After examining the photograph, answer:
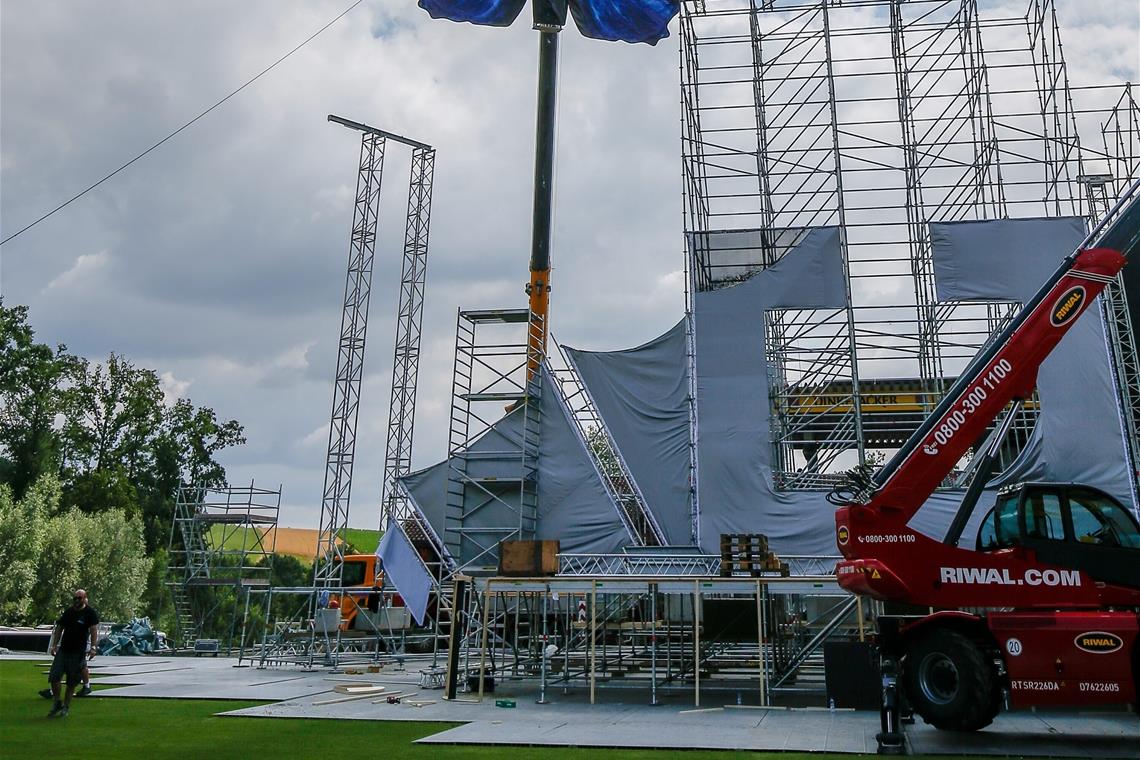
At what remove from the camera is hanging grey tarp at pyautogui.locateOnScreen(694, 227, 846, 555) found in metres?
21.2

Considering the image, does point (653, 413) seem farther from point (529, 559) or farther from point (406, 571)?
point (529, 559)

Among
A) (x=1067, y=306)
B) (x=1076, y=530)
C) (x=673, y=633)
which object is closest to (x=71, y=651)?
(x=673, y=633)

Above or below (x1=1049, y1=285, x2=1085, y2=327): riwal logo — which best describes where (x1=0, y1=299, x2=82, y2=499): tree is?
above

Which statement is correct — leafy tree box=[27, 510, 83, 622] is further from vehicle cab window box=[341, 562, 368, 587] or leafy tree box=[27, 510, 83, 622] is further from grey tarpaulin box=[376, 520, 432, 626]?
grey tarpaulin box=[376, 520, 432, 626]

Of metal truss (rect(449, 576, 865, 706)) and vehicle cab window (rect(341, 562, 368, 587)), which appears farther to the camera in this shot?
vehicle cab window (rect(341, 562, 368, 587))

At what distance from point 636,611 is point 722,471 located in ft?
13.1

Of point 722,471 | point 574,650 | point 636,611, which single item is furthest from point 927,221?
point 574,650

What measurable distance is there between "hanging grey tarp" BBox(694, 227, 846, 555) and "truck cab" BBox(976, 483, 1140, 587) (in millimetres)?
10133

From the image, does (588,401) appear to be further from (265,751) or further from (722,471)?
(265,751)

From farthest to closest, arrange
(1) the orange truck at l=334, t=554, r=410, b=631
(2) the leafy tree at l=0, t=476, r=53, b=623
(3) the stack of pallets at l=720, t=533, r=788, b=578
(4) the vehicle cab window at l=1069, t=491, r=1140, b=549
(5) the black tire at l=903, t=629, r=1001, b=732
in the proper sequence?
(2) the leafy tree at l=0, t=476, r=53, b=623 < (1) the orange truck at l=334, t=554, r=410, b=631 < (3) the stack of pallets at l=720, t=533, r=788, b=578 < (4) the vehicle cab window at l=1069, t=491, r=1140, b=549 < (5) the black tire at l=903, t=629, r=1001, b=732

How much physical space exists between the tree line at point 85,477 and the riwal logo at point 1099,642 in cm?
3652

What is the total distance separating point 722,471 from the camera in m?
21.5

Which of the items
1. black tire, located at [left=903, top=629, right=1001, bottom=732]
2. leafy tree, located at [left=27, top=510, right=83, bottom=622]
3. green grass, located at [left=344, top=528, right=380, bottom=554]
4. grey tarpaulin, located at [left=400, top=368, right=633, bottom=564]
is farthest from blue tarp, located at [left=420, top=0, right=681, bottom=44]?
green grass, located at [left=344, top=528, right=380, bottom=554]

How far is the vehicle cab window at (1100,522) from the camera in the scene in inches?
419
